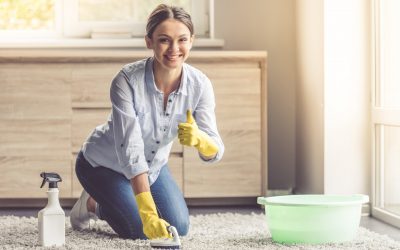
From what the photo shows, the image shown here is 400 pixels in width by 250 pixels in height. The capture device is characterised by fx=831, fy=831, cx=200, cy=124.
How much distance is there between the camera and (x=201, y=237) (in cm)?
278

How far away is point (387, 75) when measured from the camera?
11.3ft

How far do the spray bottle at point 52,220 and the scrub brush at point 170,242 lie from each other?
0.34 metres

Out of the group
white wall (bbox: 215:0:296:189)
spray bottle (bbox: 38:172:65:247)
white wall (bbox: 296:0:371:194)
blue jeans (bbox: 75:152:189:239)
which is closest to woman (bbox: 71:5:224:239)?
blue jeans (bbox: 75:152:189:239)

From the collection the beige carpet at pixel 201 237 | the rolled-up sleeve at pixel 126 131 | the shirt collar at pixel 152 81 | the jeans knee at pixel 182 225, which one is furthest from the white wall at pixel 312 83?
the rolled-up sleeve at pixel 126 131

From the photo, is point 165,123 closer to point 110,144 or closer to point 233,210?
point 110,144

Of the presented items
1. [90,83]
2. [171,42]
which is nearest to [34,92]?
[90,83]

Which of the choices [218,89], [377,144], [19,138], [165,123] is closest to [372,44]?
[377,144]

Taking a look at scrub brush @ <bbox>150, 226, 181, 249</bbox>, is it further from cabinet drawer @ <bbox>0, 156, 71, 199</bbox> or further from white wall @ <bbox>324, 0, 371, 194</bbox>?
cabinet drawer @ <bbox>0, 156, 71, 199</bbox>

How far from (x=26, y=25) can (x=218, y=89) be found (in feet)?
3.65

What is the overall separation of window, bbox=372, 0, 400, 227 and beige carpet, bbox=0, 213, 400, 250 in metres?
0.47

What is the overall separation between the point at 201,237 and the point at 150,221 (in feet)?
1.52

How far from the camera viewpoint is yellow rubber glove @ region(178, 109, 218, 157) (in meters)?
2.41

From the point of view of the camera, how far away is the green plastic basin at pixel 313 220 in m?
2.57

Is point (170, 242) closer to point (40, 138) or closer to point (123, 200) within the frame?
point (123, 200)
